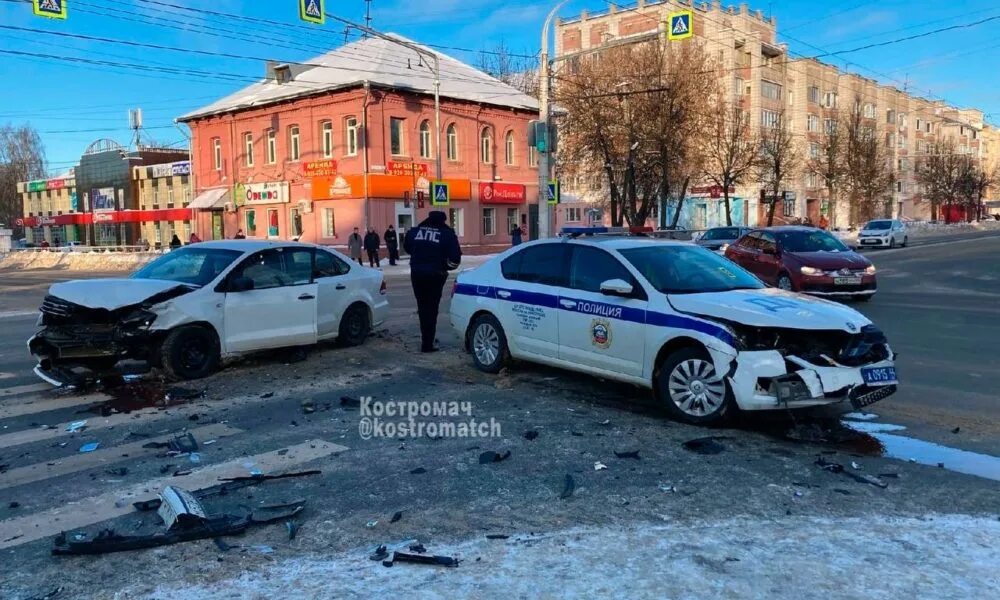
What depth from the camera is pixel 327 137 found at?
36.4m

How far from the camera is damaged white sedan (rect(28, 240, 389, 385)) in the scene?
25.0ft

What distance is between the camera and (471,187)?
127ft

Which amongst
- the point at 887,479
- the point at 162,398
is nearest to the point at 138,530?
the point at 162,398

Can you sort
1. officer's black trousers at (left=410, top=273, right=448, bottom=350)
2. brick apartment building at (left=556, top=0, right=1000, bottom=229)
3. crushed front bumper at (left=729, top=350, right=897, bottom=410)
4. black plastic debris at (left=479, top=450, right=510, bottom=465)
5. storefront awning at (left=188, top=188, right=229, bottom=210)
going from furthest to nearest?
brick apartment building at (left=556, top=0, right=1000, bottom=229) → storefront awning at (left=188, top=188, right=229, bottom=210) → officer's black trousers at (left=410, top=273, right=448, bottom=350) → crushed front bumper at (left=729, top=350, right=897, bottom=410) → black plastic debris at (left=479, top=450, right=510, bottom=465)

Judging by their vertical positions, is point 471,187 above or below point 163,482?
above

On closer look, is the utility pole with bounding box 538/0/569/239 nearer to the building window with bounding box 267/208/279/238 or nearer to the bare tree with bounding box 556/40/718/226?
the bare tree with bounding box 556/40/718/226

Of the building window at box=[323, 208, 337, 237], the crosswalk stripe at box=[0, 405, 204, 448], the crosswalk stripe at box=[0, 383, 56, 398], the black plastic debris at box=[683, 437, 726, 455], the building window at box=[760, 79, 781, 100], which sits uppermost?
the building window at box=[760, 79, 781, 100]

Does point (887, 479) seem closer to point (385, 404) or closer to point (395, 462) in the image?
point (395, 462)

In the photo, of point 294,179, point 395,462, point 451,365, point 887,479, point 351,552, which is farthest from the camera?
point 294,179

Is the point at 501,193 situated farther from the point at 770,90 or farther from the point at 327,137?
the point at 770,90

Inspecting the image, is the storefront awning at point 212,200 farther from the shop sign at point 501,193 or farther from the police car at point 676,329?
the police car at point 676,329

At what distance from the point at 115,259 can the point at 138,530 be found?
39.6 meters

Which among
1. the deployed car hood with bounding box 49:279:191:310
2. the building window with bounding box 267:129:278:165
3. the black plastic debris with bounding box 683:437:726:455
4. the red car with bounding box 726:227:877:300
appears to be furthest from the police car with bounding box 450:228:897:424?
the building window with bounding box 267:129:278:165

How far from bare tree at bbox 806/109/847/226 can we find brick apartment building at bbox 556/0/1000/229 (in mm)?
1000
